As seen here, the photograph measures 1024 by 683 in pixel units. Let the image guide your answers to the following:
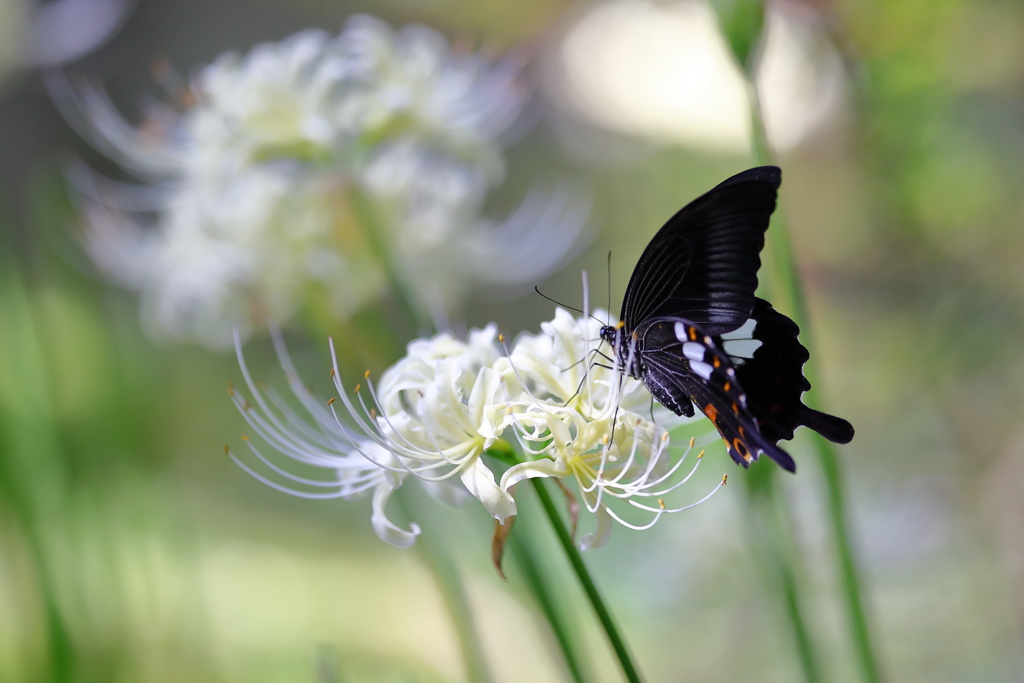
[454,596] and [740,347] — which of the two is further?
[454,596]

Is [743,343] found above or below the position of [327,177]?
below

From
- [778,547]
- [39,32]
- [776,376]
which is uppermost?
[39,32]

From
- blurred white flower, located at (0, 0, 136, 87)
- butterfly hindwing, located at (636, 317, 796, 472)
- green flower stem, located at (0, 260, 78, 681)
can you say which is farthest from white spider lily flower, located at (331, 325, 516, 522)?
blurred white flower, located at (0, 0, 136, 87)

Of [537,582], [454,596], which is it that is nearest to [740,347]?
[537,582]

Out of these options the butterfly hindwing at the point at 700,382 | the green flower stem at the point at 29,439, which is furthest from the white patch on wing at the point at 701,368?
the green flower stem at the point at 29,439

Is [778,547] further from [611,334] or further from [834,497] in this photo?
→ [611,334]

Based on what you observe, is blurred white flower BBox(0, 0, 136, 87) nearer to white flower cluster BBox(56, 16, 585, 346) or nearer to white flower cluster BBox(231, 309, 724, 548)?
white flower cluster BBox(56, 16, 585, 346)

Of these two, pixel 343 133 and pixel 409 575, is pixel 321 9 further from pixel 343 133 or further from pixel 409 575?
pixel 343 133
